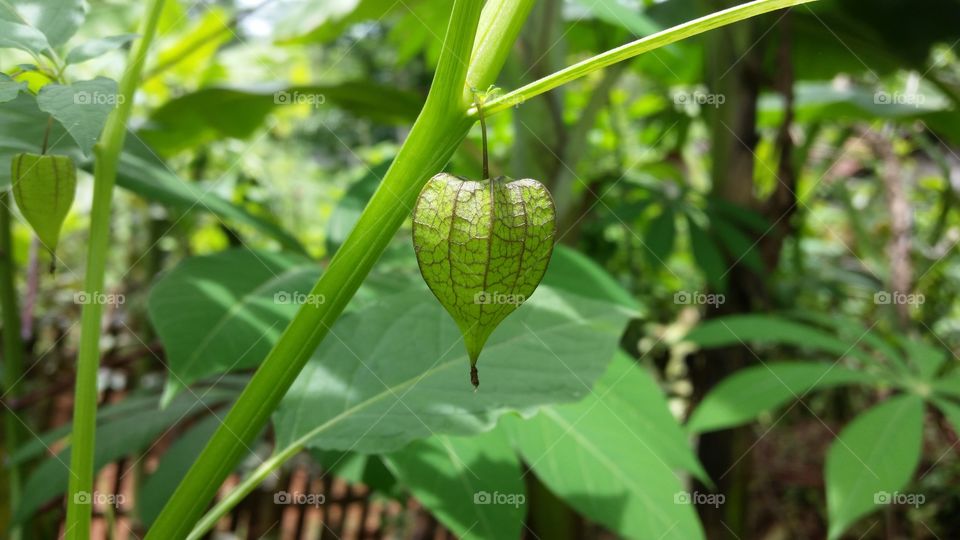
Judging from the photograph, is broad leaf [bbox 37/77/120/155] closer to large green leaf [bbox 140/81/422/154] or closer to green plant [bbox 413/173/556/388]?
green plant [bbox 413/173/556/388]

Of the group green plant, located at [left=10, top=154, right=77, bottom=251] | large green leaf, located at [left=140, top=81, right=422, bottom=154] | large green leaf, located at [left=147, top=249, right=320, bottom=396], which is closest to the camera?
green plant, located at [left=10, top=154, right=77, bottom=251]

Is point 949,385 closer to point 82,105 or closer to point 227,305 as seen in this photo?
point 227,305

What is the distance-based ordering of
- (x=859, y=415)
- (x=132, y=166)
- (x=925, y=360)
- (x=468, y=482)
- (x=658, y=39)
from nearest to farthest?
(x=658, y=39) < (x=468, y=482) < (x=132, y=166) < (x=859, y=415) < (x=925, y=360)

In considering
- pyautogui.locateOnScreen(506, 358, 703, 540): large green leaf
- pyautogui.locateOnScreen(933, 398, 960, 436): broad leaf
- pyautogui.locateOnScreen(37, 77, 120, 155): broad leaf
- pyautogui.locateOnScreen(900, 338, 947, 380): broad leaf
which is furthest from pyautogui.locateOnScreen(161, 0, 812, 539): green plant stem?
pyautogui.locateOnScreen(900, 338, 947, 380): broad leaf

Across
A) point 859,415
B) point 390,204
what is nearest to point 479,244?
point 390,204

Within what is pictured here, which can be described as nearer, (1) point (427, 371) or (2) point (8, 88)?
(2) point (8, 88)

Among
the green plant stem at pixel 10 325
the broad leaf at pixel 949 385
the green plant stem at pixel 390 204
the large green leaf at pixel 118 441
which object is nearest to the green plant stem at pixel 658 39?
the green plant stem at pixel 390 204
